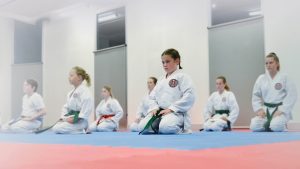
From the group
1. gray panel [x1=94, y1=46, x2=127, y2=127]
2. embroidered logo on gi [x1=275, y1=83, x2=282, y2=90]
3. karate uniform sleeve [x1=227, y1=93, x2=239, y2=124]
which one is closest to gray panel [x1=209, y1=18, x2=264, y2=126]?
karate uniform sleeve [x1=227, y1=93, x2=239, y2=124]

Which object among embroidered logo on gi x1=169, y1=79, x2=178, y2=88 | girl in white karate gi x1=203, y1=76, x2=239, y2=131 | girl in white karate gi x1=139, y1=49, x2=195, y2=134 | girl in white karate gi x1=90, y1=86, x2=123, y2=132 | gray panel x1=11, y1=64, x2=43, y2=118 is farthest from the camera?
gray panel x1=11, y1=64, x2=43, y2=118

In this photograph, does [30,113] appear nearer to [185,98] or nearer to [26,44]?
[185,98]

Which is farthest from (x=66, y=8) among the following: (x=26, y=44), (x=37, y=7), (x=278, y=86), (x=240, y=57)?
(x=278, y=86)

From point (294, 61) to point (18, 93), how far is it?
8.94m

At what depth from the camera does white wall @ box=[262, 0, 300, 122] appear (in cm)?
704

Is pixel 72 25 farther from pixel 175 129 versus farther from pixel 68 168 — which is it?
pixel 68 168

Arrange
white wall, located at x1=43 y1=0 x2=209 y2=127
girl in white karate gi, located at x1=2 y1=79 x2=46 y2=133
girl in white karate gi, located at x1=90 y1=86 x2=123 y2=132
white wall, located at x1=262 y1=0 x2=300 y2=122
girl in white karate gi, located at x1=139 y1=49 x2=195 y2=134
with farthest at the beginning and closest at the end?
white wall, located at x1=43 y1=0 x2=209 y2=127 < girl in white karate gi, located at x1=90 y1=86 x2=123 y2=132 < girl in white karate gi, located at x1=2 y1=79 x2=46 y2=133 < white wall, located at x1=262 y1=0 x2=300 y2=122 < girl in white karate gi, located at x1=139 y1=49 x2=195 y2=134

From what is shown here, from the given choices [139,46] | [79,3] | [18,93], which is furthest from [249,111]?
[18,93]

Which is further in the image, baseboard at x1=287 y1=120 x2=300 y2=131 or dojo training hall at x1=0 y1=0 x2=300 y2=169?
dojo training hall at x1=0 y1=0 x2=300 y2=169

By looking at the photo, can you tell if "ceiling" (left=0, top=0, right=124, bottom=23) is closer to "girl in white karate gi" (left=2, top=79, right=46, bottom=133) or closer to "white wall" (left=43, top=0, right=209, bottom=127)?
"white wall" (left=43, top=0, right=209, bottom=127)

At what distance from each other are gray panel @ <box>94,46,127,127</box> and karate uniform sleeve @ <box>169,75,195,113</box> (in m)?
5.70

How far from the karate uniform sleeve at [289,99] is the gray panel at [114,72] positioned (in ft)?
17.6

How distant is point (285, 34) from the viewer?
23.7ft

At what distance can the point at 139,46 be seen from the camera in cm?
1002
